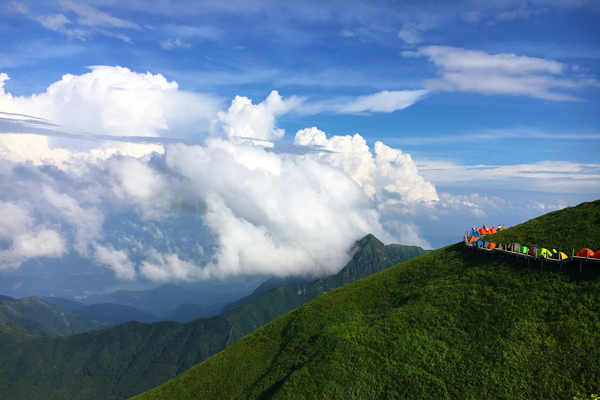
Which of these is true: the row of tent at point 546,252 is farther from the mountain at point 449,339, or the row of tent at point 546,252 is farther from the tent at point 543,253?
the mountain at point 449,339

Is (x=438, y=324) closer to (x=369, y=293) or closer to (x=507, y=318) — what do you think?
(x=507, y=318)

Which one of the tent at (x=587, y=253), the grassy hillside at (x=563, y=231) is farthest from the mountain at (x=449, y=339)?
the tent at (x=587, y=253)

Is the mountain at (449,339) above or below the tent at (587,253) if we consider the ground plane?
below

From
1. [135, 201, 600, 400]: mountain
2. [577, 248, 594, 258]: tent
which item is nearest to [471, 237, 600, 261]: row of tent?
[577, 248, 594, 258]: tent

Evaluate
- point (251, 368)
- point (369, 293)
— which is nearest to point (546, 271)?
point (369, 293)

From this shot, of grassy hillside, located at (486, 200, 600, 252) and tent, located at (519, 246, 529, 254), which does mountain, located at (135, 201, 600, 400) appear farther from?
tent, located at (519, 246, 529, 254)
